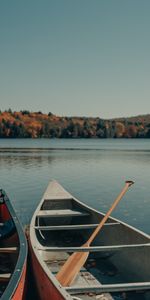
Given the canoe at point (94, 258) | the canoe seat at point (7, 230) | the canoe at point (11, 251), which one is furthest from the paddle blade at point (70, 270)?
the canoe seat at point (7, 230)

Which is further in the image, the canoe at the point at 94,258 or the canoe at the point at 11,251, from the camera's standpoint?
the canoe at the point at 11,251

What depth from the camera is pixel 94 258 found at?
Result: 11.5 metres

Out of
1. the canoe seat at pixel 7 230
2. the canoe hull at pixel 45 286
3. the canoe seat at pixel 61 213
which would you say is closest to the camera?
the canoe hull at pixel 45 286

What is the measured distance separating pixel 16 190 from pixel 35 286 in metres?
22.1

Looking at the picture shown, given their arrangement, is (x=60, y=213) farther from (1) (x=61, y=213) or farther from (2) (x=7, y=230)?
(2) (x=7, y=230)

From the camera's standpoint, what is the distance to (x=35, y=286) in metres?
10.0

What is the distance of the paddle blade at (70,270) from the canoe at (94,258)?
25 cm

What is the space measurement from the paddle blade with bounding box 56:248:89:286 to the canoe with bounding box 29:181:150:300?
247 mm

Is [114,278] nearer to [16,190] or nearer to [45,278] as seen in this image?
[45,278]

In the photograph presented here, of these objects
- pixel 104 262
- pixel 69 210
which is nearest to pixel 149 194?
pixel 69 210

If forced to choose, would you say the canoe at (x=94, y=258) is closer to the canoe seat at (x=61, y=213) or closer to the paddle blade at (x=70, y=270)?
the canoe seat at (x=61, y=213)

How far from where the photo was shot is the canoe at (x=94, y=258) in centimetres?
787

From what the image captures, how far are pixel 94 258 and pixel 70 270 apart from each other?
105 inches

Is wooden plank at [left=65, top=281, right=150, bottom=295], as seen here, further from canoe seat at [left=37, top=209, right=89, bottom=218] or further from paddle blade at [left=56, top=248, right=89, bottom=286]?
canoe seat at [left=37, top=209, right=89, bottom=218]
